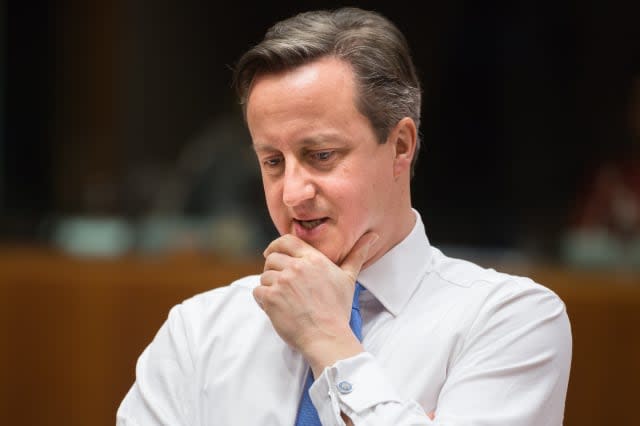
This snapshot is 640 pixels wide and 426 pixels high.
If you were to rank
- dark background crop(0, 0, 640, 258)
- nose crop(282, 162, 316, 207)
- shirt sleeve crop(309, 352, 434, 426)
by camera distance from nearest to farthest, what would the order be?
shirt sleeve crop(309, 352, 434, 426)
nose crop(282, 162, 316, 207)
dark background crop(0, 0, 640, 258)

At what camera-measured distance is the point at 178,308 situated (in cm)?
173

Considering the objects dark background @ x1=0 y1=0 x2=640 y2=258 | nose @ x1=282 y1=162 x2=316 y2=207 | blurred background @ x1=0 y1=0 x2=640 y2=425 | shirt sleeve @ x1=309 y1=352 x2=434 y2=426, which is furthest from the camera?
dark background @ x1=0 y1=0 x2=640 y2=258

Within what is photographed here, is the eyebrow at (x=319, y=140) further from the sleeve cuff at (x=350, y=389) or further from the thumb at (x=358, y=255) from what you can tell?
the sleeve cuff at (x=350, y=389)

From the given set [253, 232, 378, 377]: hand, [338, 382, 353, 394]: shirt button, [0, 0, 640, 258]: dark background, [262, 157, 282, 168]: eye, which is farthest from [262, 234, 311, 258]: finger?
[0, 0, 640, 258]: dark background

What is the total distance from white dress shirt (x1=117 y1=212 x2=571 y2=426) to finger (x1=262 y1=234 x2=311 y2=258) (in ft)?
0.55

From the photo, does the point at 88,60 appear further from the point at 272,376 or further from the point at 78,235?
the point at 272,376

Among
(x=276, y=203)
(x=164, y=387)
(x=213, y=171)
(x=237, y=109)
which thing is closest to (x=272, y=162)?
(x=276, y=203)

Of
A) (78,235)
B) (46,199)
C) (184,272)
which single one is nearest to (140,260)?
(184,272)

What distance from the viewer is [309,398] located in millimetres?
1536

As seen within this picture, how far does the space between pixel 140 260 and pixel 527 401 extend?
93.2 inches

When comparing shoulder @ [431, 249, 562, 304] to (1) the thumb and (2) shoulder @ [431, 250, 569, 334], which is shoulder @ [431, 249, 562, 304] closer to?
(2) shoulder @ [431, 250, 569, 334]

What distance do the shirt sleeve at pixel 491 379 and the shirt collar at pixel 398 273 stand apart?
15 cm

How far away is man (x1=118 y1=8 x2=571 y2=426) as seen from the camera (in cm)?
144

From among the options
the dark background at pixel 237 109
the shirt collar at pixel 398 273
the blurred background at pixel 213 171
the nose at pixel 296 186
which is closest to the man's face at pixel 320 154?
the nose at pixel 296 186
